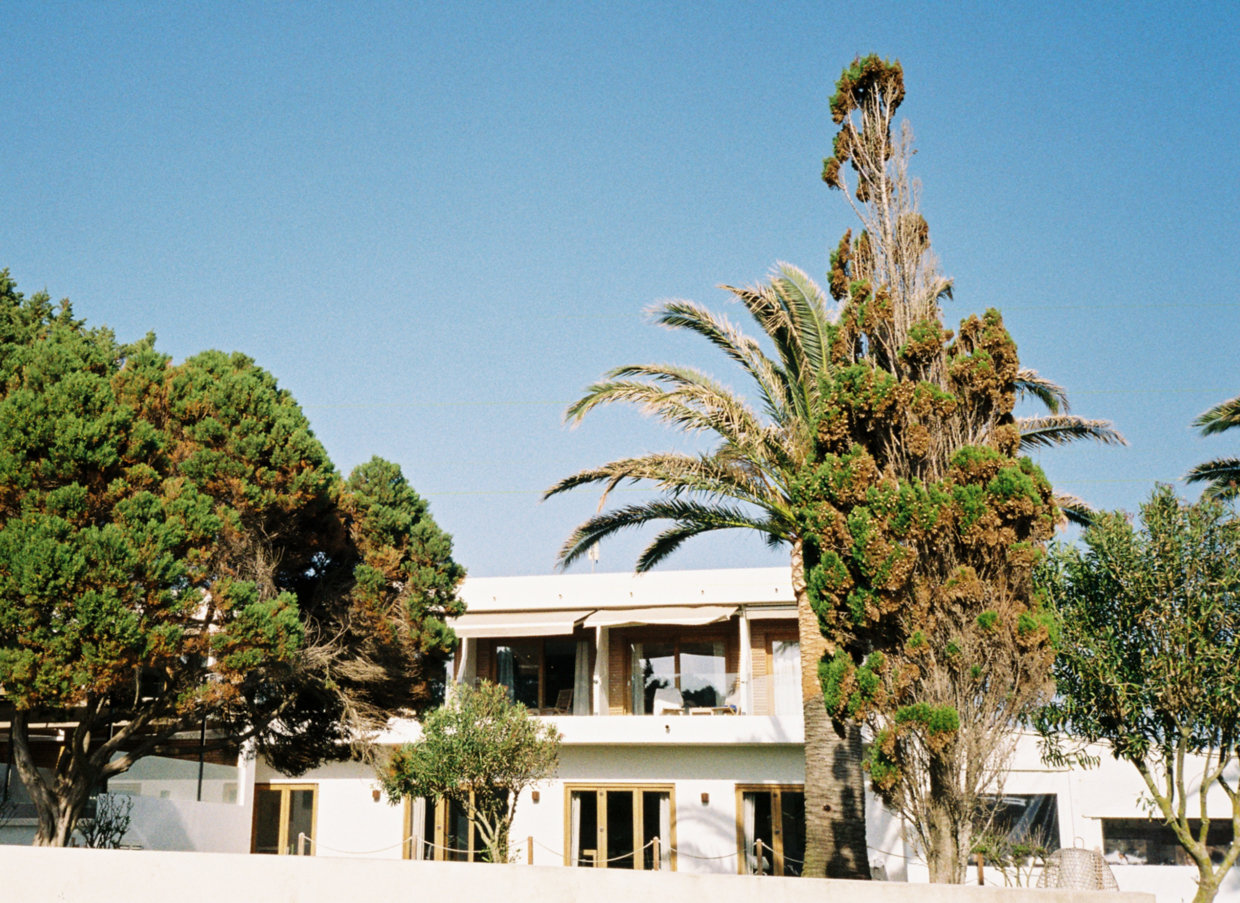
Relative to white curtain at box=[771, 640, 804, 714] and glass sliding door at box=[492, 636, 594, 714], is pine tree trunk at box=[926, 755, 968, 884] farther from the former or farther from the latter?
glass sliding door at box=[492, 636, 594, 714]

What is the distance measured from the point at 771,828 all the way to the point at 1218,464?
36.8ft

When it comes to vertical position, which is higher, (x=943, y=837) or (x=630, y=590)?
(x=630, y=590)

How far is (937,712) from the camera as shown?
995 centimetres

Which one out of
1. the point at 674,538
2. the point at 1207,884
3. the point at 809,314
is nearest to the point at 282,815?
the point at 674,538

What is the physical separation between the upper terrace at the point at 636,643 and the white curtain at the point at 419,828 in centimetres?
297

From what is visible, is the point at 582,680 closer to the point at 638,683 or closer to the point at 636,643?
the point at 638,683

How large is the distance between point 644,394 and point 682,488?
4.61 ft

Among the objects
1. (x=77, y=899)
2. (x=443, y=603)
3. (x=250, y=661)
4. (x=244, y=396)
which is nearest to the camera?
(x=77, y=899)

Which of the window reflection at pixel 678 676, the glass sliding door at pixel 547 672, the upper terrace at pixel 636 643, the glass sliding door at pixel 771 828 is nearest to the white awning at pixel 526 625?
the upper terrace at pixel 636 643

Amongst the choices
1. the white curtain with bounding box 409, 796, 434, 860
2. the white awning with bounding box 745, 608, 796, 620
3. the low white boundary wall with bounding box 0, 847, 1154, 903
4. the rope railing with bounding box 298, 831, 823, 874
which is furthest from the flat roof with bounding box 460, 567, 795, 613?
the low white boundary wall with bounding box 0, 847, 1154, 903

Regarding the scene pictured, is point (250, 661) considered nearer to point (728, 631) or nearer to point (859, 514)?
point (859, 514)

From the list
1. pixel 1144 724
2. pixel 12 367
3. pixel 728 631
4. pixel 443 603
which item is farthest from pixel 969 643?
pixel 728 631

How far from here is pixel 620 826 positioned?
22.6 metres

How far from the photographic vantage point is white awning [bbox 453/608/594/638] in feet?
77.1
